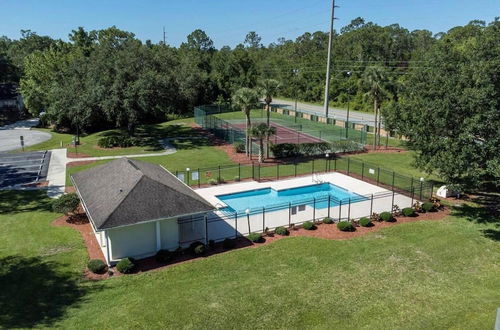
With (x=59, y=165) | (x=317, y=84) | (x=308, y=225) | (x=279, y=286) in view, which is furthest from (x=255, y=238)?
(x=317, y=84)

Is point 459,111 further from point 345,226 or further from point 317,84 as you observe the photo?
point 317,84

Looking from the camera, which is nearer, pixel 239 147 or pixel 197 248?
pixel 197 248

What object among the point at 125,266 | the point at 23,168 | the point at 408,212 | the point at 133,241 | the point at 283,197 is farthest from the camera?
the point at 23,168

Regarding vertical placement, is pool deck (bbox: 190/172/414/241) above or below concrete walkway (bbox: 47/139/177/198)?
below

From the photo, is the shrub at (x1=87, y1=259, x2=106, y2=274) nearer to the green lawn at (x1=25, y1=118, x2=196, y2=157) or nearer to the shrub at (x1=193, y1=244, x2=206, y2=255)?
the shrub at (x1=193, y1=244, x2=206, y2=255)

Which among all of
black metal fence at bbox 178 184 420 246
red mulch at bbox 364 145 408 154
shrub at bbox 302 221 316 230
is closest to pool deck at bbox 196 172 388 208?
black metal fence at bbox 178 184 420 246

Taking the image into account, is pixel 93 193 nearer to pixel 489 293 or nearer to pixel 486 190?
pixel 489 293
